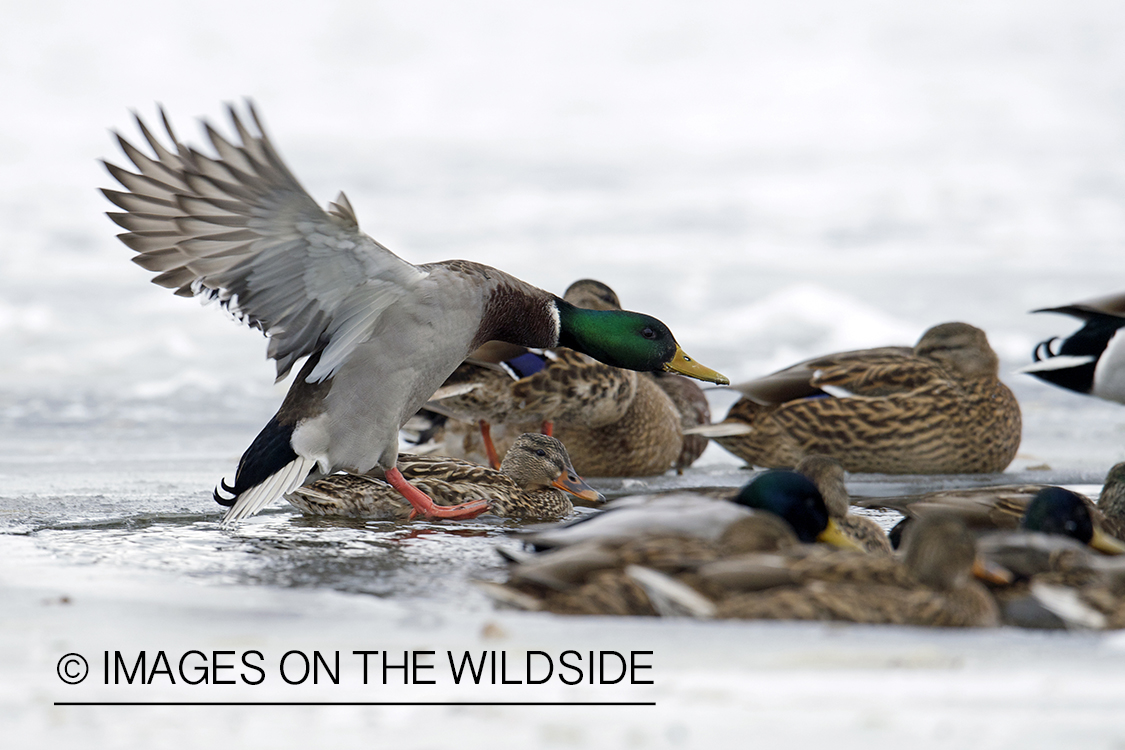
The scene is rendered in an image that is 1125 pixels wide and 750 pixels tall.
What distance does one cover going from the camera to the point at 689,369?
5094mm

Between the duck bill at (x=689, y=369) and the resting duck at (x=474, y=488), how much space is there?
556 millimetres

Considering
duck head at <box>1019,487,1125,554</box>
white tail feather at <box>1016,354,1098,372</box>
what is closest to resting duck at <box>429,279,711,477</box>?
white tail feather at <box>1016,354,1098,372</box>

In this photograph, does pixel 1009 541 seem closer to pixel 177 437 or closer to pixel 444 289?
pixel 444 289

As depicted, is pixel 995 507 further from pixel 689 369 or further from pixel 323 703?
pixel 323 703

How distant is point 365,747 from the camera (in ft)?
6.99

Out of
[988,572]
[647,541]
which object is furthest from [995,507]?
[647,541]

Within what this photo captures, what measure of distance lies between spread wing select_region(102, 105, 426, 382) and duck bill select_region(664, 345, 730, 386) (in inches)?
48.6

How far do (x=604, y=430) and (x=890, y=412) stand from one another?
4.52ft

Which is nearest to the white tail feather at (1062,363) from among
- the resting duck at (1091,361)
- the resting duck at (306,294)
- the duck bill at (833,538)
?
the resting duck at (1091,361)

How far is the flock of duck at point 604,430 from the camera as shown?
2.92 meters

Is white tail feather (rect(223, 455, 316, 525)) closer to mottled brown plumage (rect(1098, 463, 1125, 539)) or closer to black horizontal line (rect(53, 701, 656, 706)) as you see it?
black horizontal line (rect(53, 701, 656, 706))

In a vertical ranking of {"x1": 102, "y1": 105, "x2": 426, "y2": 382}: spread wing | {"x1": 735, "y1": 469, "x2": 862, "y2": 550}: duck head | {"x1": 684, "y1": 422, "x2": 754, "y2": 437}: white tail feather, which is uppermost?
{"x1": 102, "y1": 105, "x2": 426, "y2": 382}: spread wing

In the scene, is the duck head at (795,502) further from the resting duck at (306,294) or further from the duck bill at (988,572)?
the resting duck at (306,294)

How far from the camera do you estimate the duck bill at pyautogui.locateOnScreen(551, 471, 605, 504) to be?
197 inches
